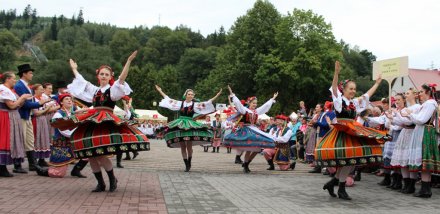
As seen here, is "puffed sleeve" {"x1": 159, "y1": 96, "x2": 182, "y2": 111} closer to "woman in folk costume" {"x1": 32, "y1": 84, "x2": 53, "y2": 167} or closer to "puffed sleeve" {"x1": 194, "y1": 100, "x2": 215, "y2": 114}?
"puffed sleeve" {"x1": 194, "y1": 100, "x2": 215, "y2": 114}

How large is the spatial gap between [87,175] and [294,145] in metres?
9.00

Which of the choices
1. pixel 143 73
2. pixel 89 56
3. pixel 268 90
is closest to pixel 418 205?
pixel 268 90

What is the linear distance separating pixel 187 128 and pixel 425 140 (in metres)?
5.54

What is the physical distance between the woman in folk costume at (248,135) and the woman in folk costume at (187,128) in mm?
634

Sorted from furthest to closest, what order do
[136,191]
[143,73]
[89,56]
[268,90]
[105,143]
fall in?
1. [89,56]
2. [143,73]
3. [268,90]
4. [136,191]
5. [105,143]

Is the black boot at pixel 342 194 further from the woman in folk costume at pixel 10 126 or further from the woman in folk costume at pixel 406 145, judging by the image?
the woman in folk costume at pixel 10 126

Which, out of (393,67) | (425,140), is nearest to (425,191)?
(425,140)

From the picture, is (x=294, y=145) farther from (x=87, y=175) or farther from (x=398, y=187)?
(x=87, y=175)

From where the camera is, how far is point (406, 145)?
9.30 metres

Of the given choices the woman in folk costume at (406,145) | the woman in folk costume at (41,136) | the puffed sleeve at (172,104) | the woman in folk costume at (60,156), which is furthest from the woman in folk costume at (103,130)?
the woman in folk costume at (406,145)

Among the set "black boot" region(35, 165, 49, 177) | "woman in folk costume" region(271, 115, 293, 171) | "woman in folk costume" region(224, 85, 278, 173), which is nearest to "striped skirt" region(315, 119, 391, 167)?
"woman in folk costume" region(224, 85, 278, 173)

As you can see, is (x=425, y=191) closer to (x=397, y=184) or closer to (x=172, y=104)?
(x=397, y=184)

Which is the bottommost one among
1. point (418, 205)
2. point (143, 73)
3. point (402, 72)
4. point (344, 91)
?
point (418, 205)

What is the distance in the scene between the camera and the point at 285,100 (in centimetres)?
4600
